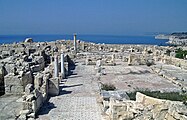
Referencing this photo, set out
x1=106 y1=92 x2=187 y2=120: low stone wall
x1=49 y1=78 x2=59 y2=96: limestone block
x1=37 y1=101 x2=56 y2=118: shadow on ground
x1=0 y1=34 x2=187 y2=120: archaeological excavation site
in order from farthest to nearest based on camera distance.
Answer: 1. x1=49 y1=78 x2=59 y2=96: limestone block
2. x1=37 y1=101 x2=56 y2=118: shadow on ground
3. x1=0 y1=34 x2=187 y2=120: archaeological excavation site
4. x1=106 y1=92 x2=187 y2=120: low stone wall

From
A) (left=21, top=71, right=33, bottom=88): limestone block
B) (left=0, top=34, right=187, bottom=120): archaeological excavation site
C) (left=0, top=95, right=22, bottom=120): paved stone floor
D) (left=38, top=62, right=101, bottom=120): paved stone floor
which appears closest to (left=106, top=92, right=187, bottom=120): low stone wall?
(left=0, top=34, right=187, bottom=120): archaeological excavation site

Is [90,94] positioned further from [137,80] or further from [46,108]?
[137,80]

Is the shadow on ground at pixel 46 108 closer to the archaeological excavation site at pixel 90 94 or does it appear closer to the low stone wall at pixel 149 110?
the archaeological excavation site at pixel 90 94

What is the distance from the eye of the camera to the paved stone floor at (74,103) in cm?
996

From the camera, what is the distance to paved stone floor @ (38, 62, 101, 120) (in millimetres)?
9961

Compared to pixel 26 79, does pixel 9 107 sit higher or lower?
lower

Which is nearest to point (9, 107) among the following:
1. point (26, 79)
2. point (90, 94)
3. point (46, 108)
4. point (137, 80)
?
point (46, 108)

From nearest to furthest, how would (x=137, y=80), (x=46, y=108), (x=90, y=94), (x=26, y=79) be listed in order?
(x=46, y=108) → (x=90, y=94) → (x=26, y=79) → (x=137, y=80)

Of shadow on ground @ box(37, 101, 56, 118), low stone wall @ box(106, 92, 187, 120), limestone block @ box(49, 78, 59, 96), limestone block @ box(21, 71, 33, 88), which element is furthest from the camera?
limestone block @ box(21, 71, 33, 88)

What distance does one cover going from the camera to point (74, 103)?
459 inches

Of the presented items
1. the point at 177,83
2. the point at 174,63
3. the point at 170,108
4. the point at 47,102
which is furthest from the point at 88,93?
the point at 174,63

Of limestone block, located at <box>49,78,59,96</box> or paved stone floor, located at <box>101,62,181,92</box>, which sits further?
paved stone floor, located at <box>101,62,181,92</box>

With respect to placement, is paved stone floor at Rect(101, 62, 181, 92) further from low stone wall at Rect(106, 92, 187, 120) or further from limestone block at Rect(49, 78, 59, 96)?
low stone wall at Rect(106, 92, 187, 120)

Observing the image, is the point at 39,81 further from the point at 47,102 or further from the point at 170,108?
the point at 170,108
